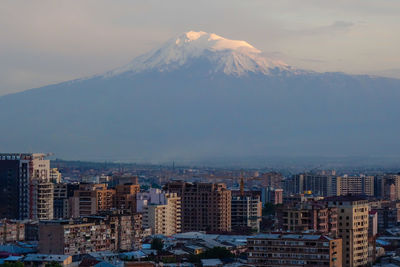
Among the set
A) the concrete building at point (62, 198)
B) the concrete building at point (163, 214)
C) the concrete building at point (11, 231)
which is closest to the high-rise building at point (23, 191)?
the concrete building at point (62, 198)

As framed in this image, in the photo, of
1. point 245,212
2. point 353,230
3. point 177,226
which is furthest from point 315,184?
point 353,230

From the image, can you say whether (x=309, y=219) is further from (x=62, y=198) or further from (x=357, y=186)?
(x=357, y=186)

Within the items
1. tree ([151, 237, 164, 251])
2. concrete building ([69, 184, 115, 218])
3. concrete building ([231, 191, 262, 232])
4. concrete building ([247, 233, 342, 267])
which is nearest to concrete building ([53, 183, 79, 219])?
concrete building ([69, 184, 115, 218])

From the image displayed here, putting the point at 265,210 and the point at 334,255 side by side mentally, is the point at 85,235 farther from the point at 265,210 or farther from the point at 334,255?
the point at 265,210

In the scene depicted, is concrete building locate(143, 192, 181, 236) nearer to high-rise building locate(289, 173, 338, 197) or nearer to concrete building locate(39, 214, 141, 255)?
concrete building locate(39, 214, 141, 255)

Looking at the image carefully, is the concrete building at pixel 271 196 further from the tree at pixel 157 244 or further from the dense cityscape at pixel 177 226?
the tree at pixel 157 244

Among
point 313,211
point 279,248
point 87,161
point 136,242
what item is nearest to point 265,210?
point 136,242
